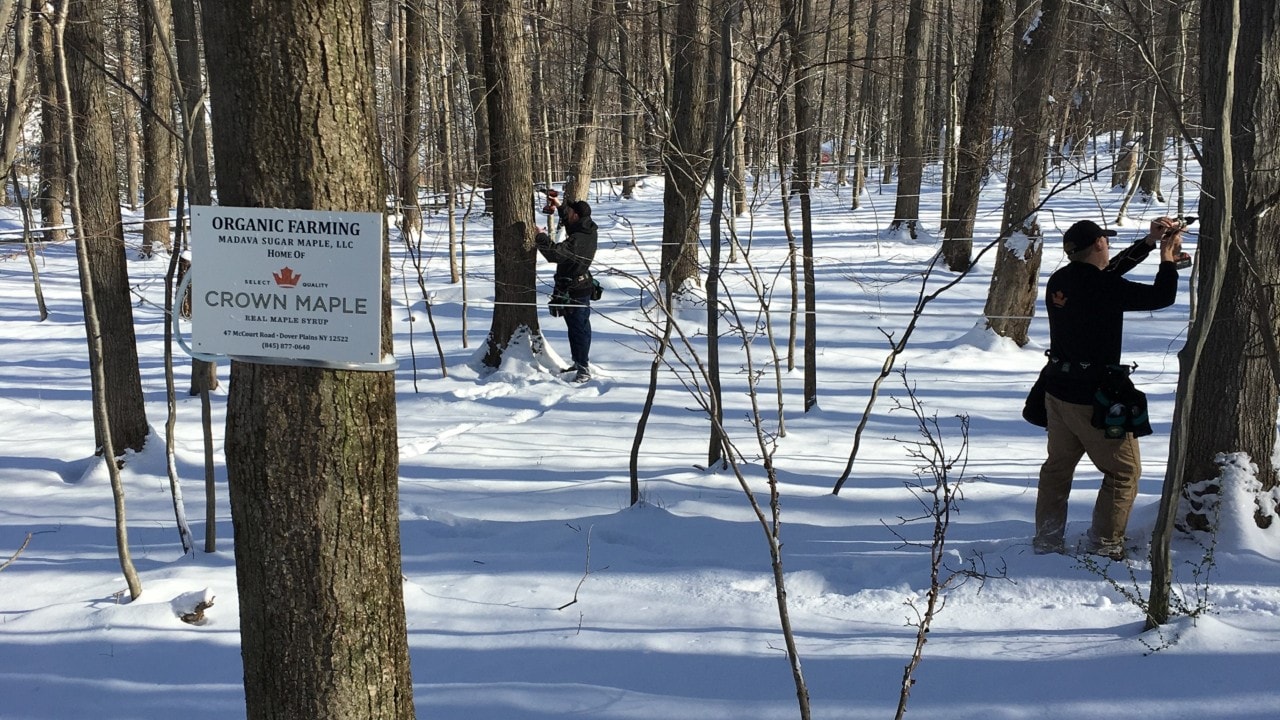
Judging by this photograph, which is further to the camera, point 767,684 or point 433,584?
point 433,584

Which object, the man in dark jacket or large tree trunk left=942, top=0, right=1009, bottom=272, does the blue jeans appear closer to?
the man in dark jacket

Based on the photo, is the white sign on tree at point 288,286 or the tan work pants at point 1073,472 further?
the tan work pants at point 1073,472

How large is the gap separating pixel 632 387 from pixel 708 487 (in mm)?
3404

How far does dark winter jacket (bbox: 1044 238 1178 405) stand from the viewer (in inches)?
154

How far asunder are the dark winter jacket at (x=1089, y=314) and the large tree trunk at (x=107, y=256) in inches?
252

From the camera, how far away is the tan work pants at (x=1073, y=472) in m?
3.93

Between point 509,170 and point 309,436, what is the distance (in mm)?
7365

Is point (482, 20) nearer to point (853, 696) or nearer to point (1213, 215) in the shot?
point (1213, 215)

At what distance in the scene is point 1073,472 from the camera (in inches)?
163

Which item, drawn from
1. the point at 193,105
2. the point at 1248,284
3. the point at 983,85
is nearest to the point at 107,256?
the point at 193,105

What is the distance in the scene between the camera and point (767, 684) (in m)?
3.41

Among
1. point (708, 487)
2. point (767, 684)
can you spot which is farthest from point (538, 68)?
point (767, 684)

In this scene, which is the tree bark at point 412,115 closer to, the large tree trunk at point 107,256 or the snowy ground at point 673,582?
the large tree trunk at point 107,256

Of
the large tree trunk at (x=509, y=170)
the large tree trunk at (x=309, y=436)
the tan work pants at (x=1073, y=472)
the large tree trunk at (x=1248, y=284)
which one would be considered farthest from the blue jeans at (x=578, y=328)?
the large tree trunk at (x=309, y=436)
